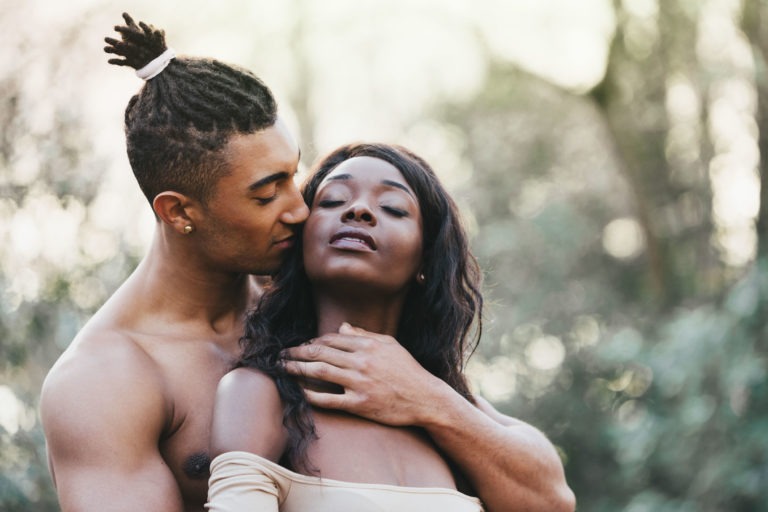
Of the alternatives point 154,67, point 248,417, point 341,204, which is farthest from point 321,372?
point 154,67

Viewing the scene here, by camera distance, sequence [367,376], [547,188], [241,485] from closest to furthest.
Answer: [241,485] < [367,376] < [547,188]

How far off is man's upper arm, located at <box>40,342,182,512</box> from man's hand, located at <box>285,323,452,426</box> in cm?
45

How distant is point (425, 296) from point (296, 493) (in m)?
0.95

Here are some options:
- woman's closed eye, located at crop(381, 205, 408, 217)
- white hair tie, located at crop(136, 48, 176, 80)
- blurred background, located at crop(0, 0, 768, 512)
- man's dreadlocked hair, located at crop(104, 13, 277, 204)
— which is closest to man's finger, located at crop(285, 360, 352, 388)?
woman's closed eye, located at crop(381, 205, 408, 217)

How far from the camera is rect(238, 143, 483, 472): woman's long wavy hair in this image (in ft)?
11.9

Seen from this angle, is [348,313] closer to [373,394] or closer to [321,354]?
[321,354]

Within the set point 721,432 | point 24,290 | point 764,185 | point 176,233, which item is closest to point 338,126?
point 764,185

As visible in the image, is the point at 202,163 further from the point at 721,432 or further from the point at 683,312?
the point at 683,312

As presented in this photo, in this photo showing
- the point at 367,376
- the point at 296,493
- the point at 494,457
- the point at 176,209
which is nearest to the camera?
the point at 296,493

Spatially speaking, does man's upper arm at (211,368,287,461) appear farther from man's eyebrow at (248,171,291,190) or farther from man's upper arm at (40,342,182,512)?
man's eyebrow at (248,171,291,190)

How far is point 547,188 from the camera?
604 inches

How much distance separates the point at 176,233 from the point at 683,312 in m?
9.07

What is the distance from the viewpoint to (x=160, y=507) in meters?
3.12

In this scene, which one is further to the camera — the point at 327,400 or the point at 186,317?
the point at 186,317
